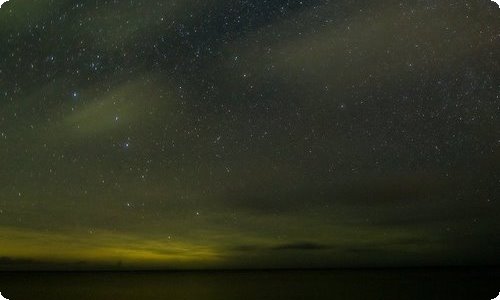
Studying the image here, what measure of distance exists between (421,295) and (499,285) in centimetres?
1636

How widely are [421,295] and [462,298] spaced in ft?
16.0

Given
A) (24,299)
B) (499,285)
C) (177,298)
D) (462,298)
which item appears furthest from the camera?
(499,285)

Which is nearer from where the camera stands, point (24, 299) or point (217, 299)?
point (217, 299)

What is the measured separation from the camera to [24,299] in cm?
4350

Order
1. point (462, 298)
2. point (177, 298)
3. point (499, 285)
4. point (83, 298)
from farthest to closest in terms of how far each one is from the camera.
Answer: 1. point (499, 285)
2. point (177, 298)
3. point (83, 298)
4. point (462, 298)

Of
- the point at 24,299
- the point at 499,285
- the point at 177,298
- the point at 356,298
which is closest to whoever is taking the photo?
the point at 356,298

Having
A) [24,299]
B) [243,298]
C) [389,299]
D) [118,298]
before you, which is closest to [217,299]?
[243,298]

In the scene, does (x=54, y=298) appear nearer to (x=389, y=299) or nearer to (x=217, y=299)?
(x=217, y=299)

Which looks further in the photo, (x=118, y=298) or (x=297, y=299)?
(x=118, y=298)

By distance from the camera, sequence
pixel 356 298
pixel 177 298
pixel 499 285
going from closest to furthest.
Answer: pixel 356 298 → pixel 177 298 → pixel 499 285

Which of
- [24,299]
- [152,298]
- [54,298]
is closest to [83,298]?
[54,298]

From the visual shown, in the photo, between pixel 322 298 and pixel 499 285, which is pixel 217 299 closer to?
pixel 322 298

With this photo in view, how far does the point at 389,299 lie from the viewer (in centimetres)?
3316

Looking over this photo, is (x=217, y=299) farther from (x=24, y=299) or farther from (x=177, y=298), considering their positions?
(x=24, y=299)
